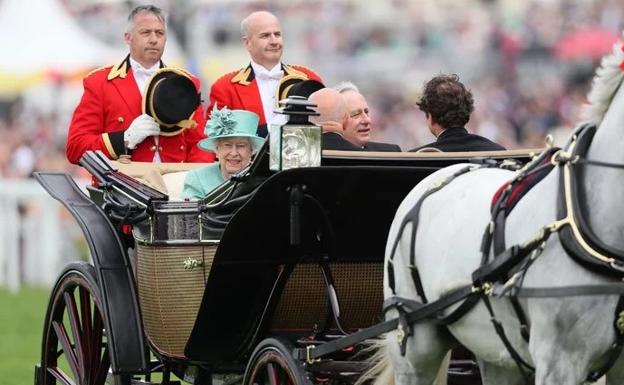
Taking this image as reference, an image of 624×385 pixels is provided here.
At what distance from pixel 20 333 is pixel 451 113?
692 centimetres

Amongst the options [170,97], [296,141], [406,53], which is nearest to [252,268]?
[296,141]

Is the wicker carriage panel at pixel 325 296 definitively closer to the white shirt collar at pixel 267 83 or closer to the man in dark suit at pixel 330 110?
the man in dark suit at pixel 330 110

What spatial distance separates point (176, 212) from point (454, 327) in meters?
1.53

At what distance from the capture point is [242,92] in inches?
300

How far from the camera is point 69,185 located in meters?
7.21

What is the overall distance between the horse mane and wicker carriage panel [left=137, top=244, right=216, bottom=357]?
2033 mm

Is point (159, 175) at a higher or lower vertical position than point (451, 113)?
lower

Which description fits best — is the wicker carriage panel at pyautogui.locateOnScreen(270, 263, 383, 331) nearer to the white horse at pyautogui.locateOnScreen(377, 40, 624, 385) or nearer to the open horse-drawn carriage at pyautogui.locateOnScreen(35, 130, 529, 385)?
the open horse-drawn carriage at pyautogui.locateOnScreen(35, 130, 529, 385)

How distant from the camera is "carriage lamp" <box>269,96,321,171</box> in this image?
5.71 meters

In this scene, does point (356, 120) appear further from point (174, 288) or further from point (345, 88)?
point (174, 288)

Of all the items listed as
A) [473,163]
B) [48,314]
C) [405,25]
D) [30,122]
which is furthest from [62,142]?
[473,163]

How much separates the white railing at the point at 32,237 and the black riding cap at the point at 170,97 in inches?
357

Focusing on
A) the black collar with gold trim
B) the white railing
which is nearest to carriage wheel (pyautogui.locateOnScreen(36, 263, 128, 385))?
the black collar with gold trim

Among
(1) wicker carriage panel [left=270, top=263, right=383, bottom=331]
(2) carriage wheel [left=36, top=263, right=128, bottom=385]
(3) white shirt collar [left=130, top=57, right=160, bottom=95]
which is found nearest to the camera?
(1) wicker carriage panel [left=270, top=263, right=383, bottom=331]
